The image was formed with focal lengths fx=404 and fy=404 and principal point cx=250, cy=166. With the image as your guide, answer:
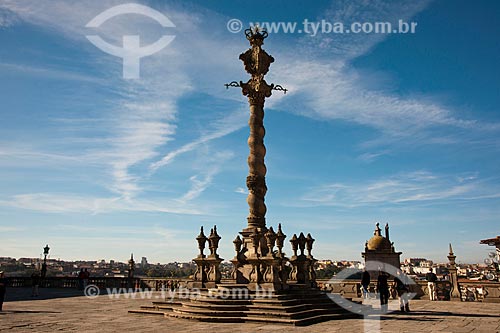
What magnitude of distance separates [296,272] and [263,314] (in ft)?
20.6

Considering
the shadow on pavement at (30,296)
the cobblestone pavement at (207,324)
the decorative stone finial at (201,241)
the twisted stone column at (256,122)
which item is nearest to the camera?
the cobblestone pavement at (207,324)

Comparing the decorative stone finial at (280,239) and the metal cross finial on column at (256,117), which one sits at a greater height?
the metal cross finial on column at (256,117)

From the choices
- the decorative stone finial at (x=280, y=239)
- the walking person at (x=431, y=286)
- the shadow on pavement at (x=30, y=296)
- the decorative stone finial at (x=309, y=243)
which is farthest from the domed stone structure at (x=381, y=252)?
the shadow on pavement at (x=30, y=296)

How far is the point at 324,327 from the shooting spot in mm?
12695

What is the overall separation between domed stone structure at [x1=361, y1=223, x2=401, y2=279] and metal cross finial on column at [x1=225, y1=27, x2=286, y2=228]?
831 inches

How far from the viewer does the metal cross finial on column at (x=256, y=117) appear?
69.6ft

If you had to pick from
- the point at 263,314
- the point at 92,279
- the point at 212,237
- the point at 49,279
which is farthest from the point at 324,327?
the point at 49,279

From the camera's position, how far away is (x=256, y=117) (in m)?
22.3

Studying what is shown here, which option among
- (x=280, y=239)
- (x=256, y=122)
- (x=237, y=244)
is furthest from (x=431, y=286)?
(x=256, y=122)

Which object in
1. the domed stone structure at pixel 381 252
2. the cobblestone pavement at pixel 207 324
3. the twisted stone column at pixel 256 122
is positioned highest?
the twisted stone column at pixel 256 122

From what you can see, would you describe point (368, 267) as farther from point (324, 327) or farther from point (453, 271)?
point (324, 327)

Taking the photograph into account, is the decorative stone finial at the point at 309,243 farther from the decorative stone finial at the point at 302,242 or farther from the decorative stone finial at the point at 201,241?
the decorative stone finial at the point at 201,241

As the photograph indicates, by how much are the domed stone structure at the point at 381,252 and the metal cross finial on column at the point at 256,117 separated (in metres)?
21.1

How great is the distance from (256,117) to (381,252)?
24.1m
